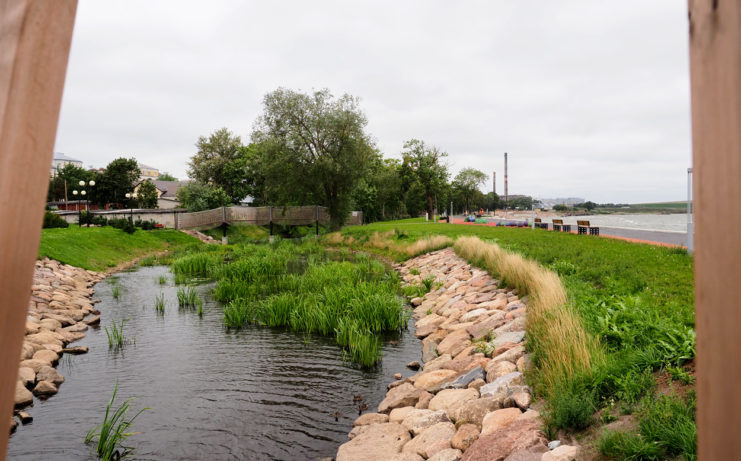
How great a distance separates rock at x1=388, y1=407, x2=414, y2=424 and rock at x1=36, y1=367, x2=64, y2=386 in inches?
209

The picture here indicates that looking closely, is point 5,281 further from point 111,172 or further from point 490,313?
point 111,172

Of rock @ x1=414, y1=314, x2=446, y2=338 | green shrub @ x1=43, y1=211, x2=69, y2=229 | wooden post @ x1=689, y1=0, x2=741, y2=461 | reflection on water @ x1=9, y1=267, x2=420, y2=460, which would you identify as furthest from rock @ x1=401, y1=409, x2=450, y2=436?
green shrub @ x1=43, y1=211, x2=69, y2=229

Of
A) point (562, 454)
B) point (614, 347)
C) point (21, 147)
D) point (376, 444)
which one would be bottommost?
point (376, 444)

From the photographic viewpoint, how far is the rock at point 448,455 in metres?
4.15

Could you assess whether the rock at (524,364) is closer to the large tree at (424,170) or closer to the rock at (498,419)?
the rock at (498,419)

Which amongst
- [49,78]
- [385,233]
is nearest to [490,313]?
[49,78]

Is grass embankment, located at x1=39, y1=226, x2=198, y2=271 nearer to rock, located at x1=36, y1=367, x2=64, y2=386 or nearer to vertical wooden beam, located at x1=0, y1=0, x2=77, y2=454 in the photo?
rock, located at x1=36, y1=367, x2=64, y2=386

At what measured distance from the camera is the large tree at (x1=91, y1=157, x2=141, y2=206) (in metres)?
63.6

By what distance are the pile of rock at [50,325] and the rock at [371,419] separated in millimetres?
3626

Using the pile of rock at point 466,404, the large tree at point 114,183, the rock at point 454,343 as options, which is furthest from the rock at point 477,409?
the large tree at point 114,183

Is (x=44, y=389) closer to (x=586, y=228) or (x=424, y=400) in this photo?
(x=424, y=400)

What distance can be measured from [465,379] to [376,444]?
165 cm

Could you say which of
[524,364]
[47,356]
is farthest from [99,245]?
[524,364]

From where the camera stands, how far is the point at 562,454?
341 cm
